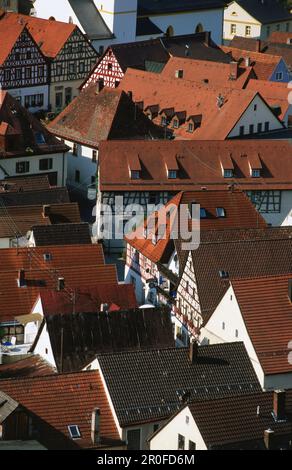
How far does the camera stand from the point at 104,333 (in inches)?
2085

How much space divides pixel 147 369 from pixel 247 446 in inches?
257

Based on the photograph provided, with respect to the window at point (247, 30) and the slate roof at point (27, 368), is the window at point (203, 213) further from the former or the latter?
the window at point (247, 30)

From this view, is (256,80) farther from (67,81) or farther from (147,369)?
(147,369)

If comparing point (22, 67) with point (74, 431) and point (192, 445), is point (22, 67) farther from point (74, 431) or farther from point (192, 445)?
point (192, 445)

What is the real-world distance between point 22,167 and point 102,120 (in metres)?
5.48

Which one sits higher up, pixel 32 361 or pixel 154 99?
pixel 154 99

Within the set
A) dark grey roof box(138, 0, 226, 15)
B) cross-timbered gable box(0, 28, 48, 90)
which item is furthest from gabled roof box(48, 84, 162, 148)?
dark grey roof box(138, 0, 226, 15)

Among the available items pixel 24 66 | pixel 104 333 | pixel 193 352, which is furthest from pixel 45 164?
pixel 193 352

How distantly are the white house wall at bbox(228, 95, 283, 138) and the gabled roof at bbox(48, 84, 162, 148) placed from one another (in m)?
4.34

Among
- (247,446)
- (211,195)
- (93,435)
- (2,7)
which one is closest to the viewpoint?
(247,446)

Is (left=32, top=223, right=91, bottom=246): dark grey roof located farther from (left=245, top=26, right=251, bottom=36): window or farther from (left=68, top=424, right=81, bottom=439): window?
(left=245, top=26, right=251, bottom=36): window

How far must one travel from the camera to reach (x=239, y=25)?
116000mm

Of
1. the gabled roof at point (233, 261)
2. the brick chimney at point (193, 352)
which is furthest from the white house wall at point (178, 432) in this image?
the gabled roof at point (233, 261)
